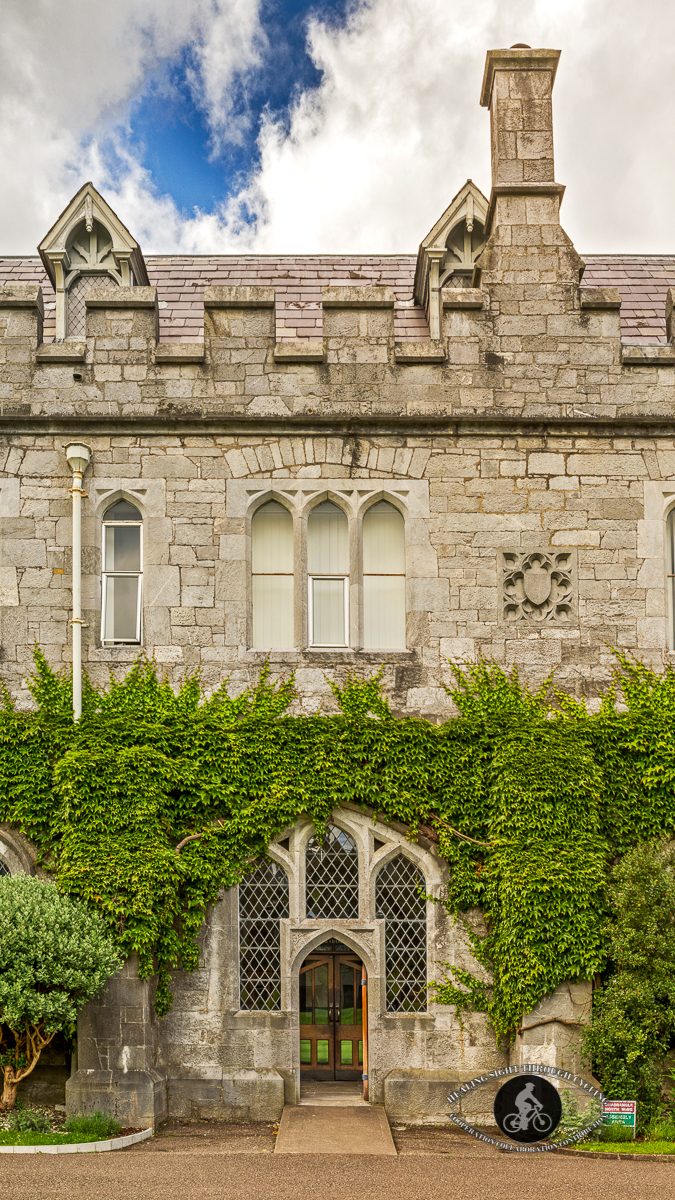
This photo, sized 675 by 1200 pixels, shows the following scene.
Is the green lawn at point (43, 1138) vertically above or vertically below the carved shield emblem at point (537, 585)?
below

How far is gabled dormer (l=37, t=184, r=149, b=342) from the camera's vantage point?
13039mm

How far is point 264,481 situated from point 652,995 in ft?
21.5

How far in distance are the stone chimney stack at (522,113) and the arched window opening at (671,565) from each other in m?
4.23

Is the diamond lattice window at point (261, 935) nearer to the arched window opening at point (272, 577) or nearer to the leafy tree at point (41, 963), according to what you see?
the leafy tree at point (41, 963)

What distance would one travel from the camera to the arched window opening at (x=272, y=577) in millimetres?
10969

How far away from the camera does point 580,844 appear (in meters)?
9.91

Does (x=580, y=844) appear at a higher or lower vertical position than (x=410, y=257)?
lower

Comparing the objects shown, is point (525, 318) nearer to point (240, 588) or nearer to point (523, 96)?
point (523, 96)

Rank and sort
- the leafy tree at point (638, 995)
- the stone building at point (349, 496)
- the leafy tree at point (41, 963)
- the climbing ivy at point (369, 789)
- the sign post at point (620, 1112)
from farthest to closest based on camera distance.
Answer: the stone building at point (349, 496) → the climbing ivy at point (369, 789) → the leafy tree at point (638, 995) → the sign post at point (620, 1112) → the leafy tree at point (41, 963)

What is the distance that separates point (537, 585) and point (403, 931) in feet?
13.1

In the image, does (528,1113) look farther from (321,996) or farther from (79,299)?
(79,299)

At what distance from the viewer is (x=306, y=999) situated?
1123 cm

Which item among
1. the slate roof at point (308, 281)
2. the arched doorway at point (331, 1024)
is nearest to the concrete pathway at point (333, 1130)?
the arched doorway at point (331, 1024)

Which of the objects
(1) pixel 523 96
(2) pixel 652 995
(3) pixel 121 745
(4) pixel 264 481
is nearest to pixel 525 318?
(1) pixel 523 96
